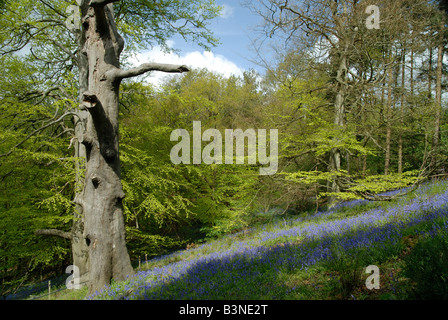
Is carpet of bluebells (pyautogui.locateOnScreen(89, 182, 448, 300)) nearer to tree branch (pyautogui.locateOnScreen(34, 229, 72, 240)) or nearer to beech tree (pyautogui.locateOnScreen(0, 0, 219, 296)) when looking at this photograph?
beech tree (pyautogui.locateOnScreen(0, 0, 219, 296))

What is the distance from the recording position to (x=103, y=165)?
16.8ft

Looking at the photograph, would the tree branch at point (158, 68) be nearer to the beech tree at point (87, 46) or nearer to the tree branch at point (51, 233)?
the beech tree at point (87, 46)

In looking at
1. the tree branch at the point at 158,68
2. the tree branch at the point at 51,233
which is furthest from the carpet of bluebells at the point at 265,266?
the tree branch at the point at 51,233

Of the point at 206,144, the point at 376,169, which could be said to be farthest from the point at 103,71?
the point at 376,169

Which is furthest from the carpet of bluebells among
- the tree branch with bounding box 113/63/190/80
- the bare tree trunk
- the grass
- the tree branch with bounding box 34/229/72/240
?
the tree branch with bounding box 34/229/72/240

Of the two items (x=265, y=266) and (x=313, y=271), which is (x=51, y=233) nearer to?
(x=265, y=266)

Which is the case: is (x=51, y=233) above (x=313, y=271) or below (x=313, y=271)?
below

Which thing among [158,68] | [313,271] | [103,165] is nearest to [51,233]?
[103,165]

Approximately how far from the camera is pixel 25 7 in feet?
29.8

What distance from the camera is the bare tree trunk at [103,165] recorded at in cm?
480

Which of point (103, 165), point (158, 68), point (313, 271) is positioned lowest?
point (313, 271)

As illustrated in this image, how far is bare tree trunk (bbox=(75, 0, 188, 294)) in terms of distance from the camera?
15.8 feet
